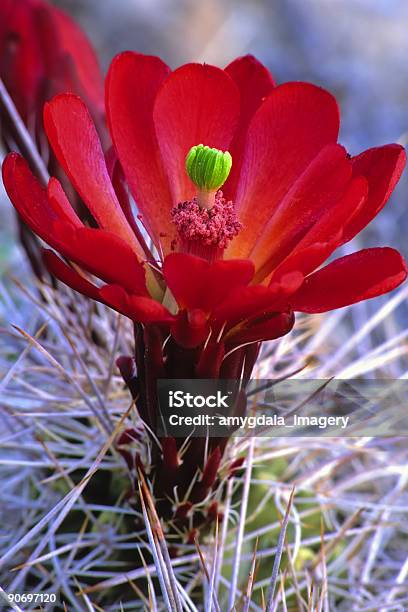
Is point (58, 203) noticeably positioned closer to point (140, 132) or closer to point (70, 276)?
point (70, 276)

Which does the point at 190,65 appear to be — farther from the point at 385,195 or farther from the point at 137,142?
the point at 385,195

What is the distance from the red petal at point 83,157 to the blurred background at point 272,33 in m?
1.64

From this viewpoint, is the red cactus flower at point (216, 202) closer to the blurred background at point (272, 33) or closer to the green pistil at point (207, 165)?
the green pistil at point (207, 165)

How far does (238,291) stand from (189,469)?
218 mm

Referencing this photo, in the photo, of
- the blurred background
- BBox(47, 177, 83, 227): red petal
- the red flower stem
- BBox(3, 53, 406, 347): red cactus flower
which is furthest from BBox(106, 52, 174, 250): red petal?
the blurred background

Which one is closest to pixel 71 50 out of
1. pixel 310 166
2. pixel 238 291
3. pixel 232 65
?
pixel 232 65

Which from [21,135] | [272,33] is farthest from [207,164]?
[272,33]

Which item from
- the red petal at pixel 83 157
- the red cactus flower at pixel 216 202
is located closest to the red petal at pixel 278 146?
the red cactus flower at pixel 216 202

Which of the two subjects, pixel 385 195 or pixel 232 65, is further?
pixel 232 65

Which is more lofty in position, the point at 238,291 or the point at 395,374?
the point at 395,374

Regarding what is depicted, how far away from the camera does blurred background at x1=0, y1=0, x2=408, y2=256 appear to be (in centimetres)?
230

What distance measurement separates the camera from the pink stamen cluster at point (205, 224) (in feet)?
2.03

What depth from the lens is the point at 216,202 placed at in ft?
2.15

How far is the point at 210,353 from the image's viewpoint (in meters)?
0.59
